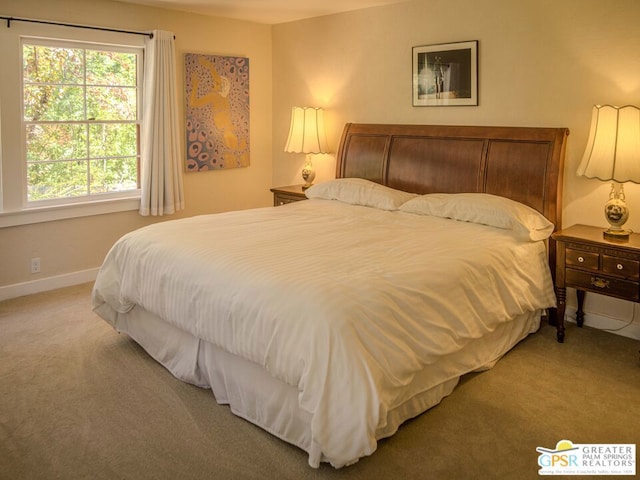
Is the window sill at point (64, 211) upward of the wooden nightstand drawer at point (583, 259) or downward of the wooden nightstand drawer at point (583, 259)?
upward

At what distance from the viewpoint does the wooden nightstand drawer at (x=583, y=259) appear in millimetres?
3312

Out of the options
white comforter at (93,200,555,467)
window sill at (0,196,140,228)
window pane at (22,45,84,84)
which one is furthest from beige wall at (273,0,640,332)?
window pane at (22,45,84,84)

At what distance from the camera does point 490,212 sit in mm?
3576

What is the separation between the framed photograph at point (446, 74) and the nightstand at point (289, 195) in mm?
1290

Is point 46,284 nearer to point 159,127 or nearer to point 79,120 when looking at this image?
point 79,120

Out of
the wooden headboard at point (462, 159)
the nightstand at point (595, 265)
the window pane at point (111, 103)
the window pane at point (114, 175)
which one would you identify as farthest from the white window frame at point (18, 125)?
the nightstand at point (595, 265)

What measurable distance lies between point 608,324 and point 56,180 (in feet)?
13.8

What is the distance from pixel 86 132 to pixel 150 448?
3.06m

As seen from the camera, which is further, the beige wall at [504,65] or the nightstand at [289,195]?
the nightstand at [289,195]

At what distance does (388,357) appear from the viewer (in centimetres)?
222

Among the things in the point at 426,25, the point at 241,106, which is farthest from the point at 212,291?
the point at 241,106

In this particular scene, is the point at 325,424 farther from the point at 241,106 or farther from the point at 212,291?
the point at 241,106

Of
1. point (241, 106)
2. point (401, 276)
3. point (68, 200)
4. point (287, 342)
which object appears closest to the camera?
point (287, 342)

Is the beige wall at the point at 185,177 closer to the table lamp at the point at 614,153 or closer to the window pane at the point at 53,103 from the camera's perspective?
the window pane at the point at 53,103
